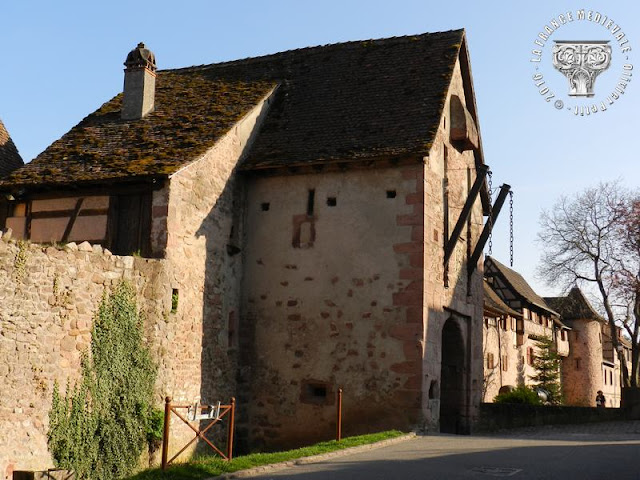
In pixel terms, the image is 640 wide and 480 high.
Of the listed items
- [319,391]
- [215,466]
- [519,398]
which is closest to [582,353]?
[519,398]

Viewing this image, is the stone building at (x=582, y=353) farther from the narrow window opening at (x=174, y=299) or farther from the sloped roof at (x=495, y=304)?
the narrow window opening at (x=174, y=299)

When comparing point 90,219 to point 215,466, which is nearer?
point 215,466

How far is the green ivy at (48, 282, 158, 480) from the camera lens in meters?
13.4

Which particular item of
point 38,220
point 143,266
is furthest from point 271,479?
point 38,220

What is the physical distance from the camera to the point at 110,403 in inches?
563

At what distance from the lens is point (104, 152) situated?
18.5 m

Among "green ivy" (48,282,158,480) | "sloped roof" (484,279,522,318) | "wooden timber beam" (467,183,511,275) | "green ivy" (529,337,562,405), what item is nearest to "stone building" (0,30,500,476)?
"wooden timber beam" (467,183,511,275)

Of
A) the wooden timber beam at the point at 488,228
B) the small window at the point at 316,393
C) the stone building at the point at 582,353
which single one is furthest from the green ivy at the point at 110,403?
the stone building at the point at 582,353

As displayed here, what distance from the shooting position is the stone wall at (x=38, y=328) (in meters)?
12.3

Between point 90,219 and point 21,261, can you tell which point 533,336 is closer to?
point 90,219

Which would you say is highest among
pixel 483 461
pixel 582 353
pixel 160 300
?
pixel 582 353

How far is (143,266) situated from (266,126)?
20.9 feet

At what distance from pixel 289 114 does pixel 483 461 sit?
37.0 ft

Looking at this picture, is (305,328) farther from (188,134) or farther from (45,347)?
(45,347)
